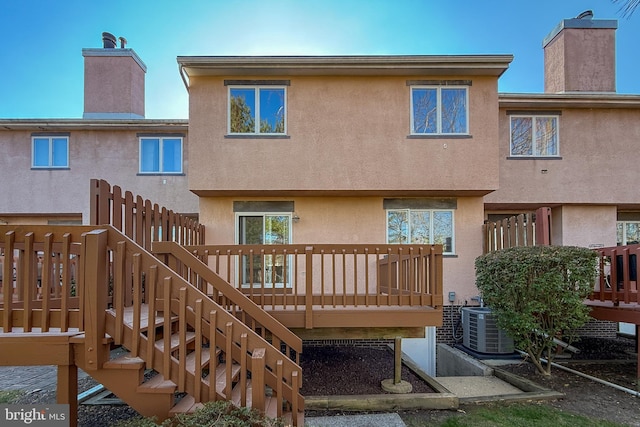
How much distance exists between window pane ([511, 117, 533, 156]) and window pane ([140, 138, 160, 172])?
10.8 meters

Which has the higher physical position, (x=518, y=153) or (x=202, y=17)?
(x=202, y=17)

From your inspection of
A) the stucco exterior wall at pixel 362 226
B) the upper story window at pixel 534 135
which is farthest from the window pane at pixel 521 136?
the stucco exterior wall at pixel 362 226

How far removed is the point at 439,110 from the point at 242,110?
465 centimetres

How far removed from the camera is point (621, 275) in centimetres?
671

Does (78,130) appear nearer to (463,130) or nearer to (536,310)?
(463,130)

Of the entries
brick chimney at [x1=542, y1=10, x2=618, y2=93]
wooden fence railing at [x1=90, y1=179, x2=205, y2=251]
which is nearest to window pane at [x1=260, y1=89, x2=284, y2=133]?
wooden fence railing at [x1=90, y1=179, x2=205, y2=251]

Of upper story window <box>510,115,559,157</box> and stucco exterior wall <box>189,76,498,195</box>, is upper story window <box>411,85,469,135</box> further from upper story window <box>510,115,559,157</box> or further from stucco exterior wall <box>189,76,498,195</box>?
upper story window <box>510,115,559,157</box>

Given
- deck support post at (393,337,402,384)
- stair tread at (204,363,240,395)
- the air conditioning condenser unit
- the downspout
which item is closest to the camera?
stair tread at (204,363,240,395)

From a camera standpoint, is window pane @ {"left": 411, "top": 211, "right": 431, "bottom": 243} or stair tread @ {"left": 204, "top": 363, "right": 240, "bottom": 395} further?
window pane @ {"left": 411, "top": 211, "right": 431, "bottom": 243}

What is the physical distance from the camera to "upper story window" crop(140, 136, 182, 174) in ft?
37.5

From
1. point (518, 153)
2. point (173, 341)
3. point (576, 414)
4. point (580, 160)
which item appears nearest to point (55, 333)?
point (173, 341)

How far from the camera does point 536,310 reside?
563 centimetres

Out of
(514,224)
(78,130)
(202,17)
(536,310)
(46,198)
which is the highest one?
(202,17)

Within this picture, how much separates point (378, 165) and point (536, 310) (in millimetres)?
4195
